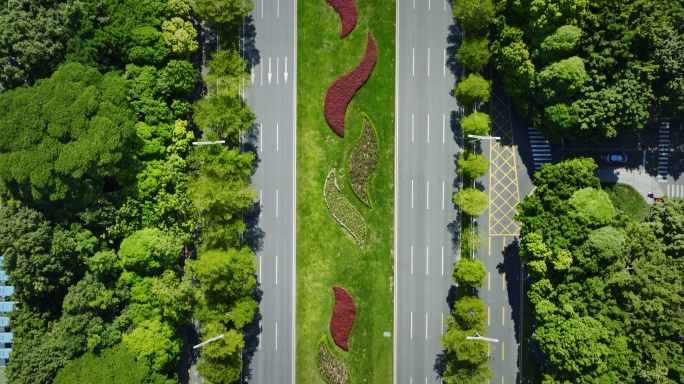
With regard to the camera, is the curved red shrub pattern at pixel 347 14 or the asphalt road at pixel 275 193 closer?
the curved red shrub pattern at pixel 347 14

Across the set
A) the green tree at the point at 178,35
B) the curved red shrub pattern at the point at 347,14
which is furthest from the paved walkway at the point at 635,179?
the green tree at the point at 178,35

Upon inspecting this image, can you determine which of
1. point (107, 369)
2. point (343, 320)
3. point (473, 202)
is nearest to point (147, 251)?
point (107, 369)

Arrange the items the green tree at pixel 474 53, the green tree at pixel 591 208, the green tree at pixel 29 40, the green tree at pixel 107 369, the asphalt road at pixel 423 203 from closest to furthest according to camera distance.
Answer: the green tree at pixel 29 40 < the green tree at pixel 107 369 < the green tree at pixel 591 208 < the green tree at pixel 474 53 < the asphalt road at pixel 423 203

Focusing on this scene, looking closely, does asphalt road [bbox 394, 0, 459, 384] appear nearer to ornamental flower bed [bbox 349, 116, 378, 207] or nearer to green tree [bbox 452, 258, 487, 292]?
ornamental flower bed [bbox 349, 116, 378, 207]

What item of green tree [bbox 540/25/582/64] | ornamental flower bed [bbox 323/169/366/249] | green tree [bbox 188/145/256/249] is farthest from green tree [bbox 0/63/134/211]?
green tree [bbox 540/25/582/64]

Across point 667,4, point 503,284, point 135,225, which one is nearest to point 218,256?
point 135,225

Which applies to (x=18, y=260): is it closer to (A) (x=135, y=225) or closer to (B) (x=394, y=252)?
(A) (x=135, y=225)

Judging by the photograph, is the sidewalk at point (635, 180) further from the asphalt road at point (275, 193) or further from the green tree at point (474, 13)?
the asphalt road at point (275, 193)
